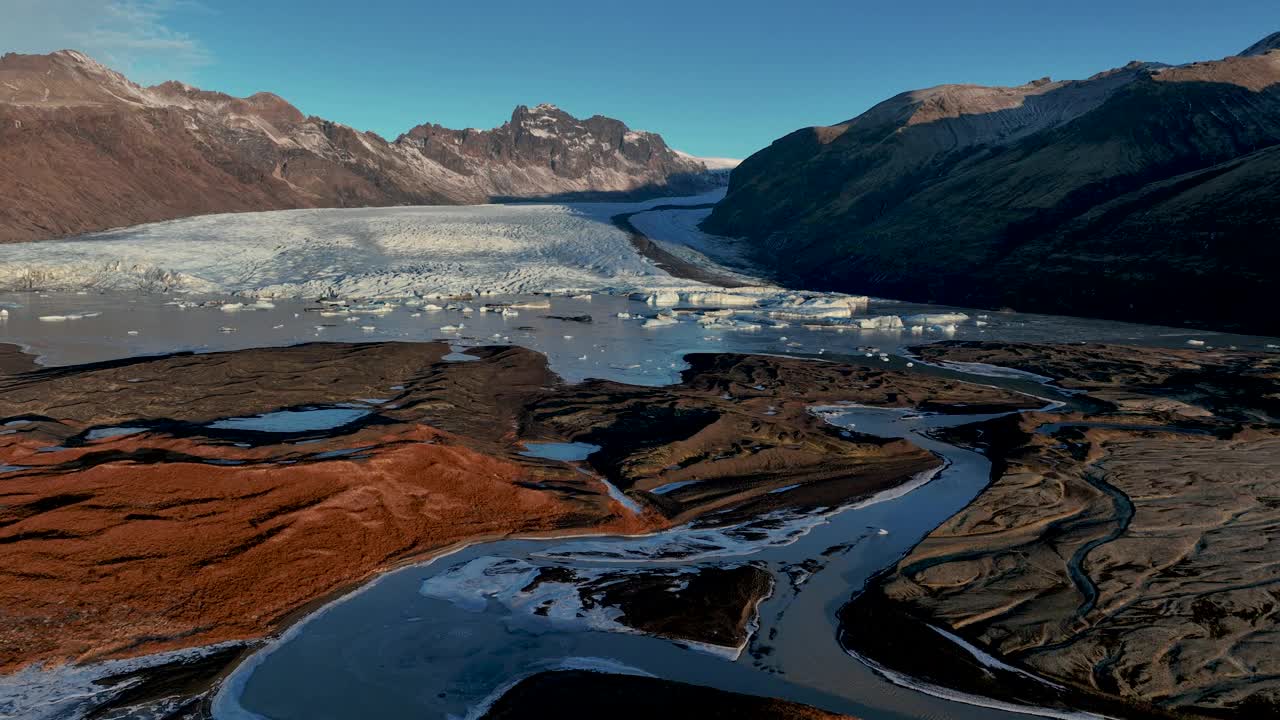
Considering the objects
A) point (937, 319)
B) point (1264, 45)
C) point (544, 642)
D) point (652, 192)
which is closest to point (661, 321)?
point (937, 319)

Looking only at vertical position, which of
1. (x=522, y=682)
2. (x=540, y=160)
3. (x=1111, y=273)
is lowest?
(x=522, y=682)

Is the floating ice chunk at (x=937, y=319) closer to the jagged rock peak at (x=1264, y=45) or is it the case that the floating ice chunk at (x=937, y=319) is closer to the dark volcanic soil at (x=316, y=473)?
the dark volcanic soil at (x=316, y=473)


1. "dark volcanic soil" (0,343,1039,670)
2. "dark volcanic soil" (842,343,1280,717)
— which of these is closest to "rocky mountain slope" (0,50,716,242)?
"dark volcanic soil" (0,343,1039,670)

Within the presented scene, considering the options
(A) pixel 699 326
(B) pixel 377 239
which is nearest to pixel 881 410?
(A) pixel 699 326

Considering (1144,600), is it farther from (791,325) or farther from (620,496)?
(791,325)

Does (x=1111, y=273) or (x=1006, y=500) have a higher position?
(x=1111, y=273)

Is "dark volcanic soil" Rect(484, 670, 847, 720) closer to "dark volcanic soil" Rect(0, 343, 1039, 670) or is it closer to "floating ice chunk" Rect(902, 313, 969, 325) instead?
"dark volcanic soil" Rect(0, 343, 1039, 670)

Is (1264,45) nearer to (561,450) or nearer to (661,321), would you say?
(661,321)
